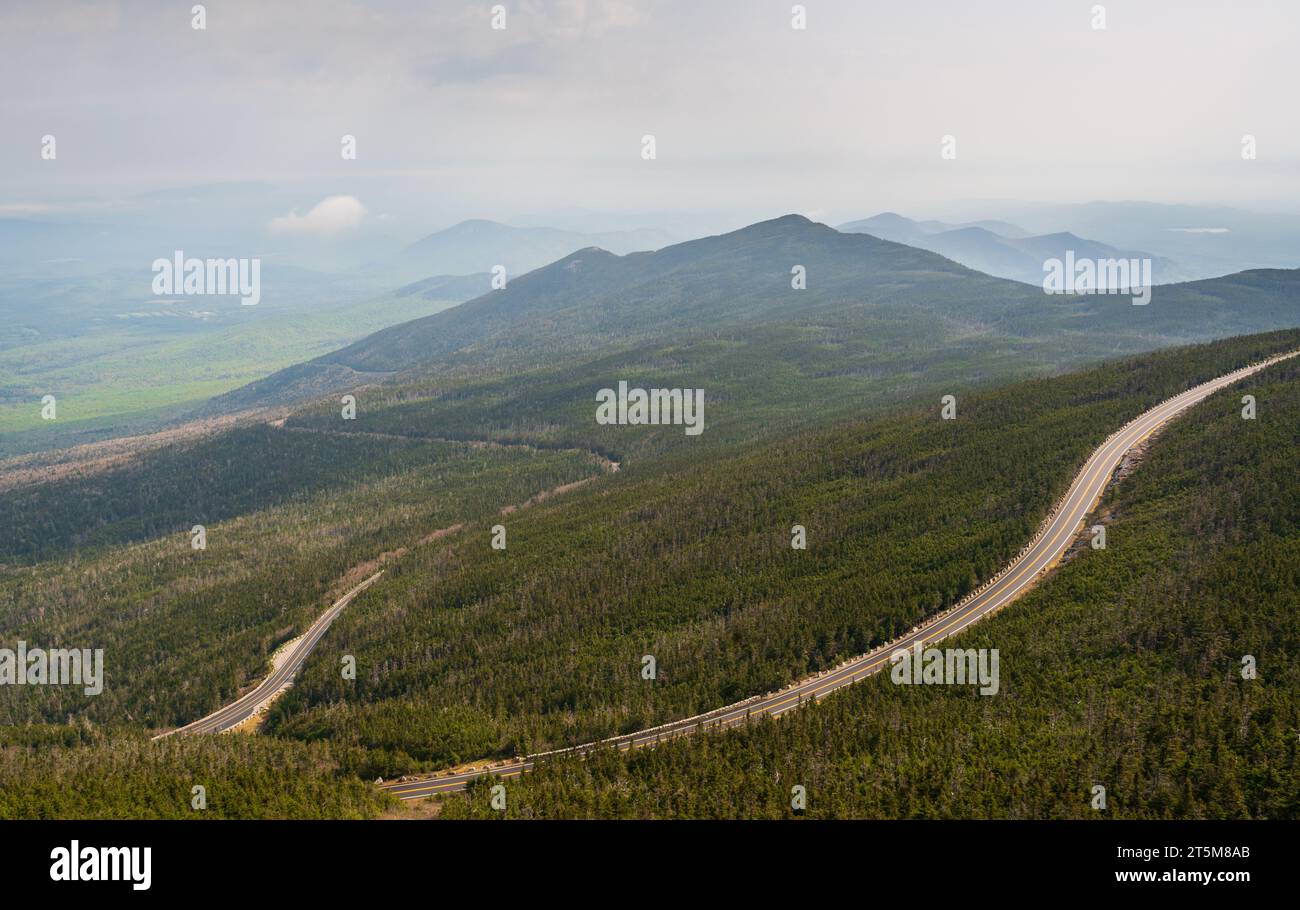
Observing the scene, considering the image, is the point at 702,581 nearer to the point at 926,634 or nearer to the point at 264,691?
the point at 926,634

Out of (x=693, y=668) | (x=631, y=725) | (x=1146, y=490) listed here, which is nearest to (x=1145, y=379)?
(x=1146, y=490)

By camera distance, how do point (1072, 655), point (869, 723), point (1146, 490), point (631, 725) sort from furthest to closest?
point (1146, 490), point (631, 725), point (1072, 655), point (869, 723)

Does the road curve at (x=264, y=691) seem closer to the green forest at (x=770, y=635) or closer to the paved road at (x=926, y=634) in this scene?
the green forest at (x=770, y=635)

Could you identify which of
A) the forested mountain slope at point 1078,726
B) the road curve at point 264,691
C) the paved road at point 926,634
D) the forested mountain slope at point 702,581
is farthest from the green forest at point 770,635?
the road curve at point 264,691

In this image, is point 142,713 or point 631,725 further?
point 142,713

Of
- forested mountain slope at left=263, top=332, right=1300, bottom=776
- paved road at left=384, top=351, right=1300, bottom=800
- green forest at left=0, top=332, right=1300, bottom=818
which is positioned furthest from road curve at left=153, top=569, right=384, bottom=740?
paved road at left=384, top=351, right=1300, bottom=800

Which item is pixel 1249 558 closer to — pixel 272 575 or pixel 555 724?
pixel 555 724

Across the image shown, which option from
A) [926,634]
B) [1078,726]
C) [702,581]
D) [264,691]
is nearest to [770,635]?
[926,634]
